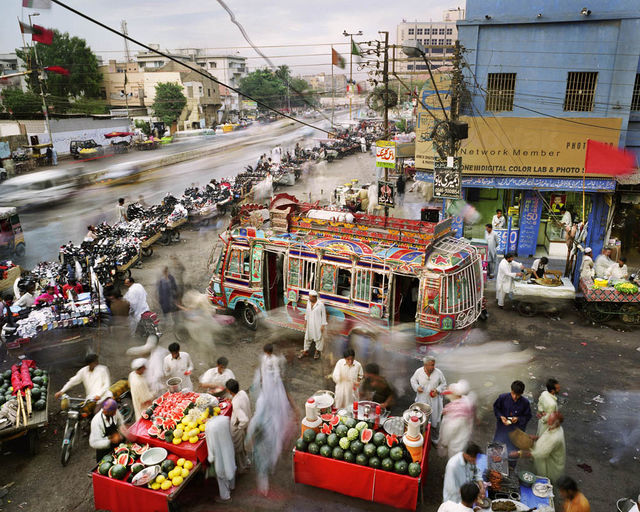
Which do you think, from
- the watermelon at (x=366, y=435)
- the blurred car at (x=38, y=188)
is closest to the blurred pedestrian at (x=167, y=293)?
the watermelon at (x=366, y=435)

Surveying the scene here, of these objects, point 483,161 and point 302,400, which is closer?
point 302,400

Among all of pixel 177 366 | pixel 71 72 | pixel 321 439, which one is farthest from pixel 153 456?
pixel 71 72

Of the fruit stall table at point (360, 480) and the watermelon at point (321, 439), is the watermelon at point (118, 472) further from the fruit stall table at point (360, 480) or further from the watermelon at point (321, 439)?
the watermelon at point (321, 439)

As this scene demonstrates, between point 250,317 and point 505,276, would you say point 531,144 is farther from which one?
point 250,317

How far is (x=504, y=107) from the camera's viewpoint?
15.1 meters

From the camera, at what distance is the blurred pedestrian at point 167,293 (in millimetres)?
11445

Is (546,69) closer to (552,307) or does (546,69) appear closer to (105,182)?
(552,307)

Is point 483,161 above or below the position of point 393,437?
above

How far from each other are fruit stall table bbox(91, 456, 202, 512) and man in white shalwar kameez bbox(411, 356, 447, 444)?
3364mm

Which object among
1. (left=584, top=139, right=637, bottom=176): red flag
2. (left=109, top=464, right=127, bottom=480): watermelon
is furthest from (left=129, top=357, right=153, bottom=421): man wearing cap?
(left=584, top=139, right=637, bottom=176): red flag

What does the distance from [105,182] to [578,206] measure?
2611 cm

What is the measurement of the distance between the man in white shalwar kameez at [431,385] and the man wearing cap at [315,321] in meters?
2.74

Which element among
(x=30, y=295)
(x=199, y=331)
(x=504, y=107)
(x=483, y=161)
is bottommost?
(x=199, y=331)

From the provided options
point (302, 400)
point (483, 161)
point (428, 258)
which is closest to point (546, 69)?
point (483, 161)
